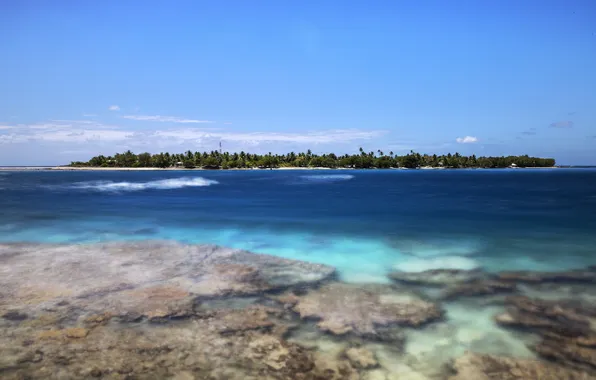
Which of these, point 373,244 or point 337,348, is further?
point 373,244

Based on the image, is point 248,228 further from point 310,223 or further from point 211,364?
point 211,364

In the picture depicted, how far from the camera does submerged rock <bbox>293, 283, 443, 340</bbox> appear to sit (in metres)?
8.59

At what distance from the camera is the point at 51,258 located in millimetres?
14773

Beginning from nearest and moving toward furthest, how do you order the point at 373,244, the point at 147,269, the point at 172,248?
the point at 147,269, the point at 172,248, the point at 373,244

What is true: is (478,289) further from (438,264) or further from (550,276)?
(550,276)

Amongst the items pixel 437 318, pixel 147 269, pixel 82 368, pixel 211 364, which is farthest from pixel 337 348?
pixel 147 269

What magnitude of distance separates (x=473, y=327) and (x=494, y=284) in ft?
12.4

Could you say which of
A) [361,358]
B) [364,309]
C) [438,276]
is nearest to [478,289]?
[438,276]

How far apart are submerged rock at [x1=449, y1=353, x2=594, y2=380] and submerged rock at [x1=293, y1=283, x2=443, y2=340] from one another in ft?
5.37

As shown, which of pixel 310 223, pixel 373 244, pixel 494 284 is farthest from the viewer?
pixel 310 223

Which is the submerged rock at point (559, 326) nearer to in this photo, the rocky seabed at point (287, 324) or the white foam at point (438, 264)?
the rocky seabed at point (287, 324)

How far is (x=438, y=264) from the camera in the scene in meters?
14.5

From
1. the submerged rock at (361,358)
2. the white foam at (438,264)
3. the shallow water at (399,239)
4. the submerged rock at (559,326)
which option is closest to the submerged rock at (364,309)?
the shallow water at (399,239)

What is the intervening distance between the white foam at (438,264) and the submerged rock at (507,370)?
20.8ft
